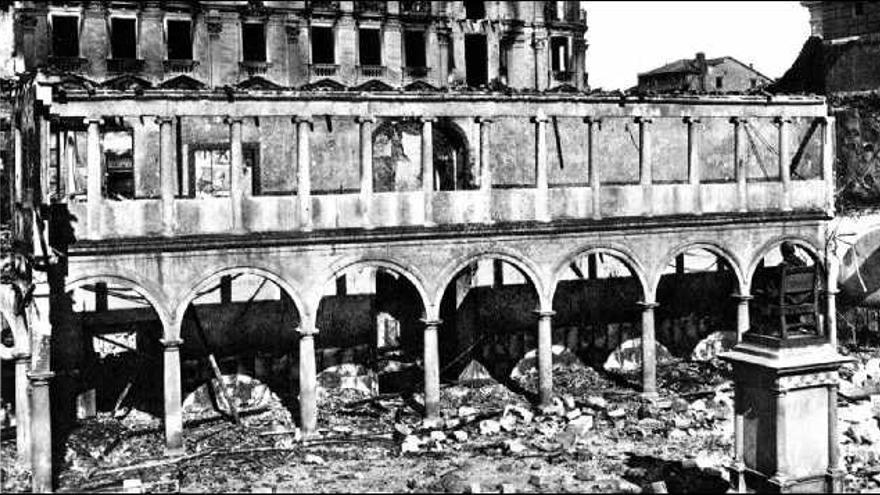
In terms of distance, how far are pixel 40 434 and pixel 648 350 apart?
1554 centimetres

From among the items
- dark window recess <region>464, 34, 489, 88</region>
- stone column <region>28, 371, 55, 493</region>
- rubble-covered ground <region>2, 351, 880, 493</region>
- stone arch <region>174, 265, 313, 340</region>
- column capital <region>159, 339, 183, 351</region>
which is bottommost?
rubble-covered ground <region>2, 351, 880, 493</region>

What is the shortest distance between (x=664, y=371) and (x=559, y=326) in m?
3.55

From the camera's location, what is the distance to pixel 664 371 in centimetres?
3081

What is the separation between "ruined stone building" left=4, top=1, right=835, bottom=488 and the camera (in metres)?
22.9

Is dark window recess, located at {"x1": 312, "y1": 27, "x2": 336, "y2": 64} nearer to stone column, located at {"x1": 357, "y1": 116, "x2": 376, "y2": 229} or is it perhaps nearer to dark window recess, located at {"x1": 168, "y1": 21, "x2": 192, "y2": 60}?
dark window recess, located at {"x1": 168, "y1": 21, "x2": 192, "y2": 60}

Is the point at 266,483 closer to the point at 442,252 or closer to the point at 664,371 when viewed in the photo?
the point at 442,252

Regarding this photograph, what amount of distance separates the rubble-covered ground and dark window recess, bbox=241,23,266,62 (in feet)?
43.5

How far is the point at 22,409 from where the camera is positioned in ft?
73.0

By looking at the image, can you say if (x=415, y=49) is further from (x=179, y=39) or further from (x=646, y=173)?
(x=646, y=173)

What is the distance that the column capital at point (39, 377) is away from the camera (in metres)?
20.5

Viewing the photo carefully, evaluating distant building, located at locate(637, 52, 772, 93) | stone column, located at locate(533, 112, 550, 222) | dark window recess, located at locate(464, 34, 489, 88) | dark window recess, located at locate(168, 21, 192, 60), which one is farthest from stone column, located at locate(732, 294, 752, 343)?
distant building, located at locate(637, 52, 772, 93)

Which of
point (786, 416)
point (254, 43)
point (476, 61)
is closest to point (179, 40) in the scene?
point (254, 43)

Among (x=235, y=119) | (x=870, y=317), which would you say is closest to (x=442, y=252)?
(x=235, y=119)

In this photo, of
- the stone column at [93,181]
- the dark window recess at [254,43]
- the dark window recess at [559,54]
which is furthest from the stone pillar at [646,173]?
the dark window recess at [254,43]
